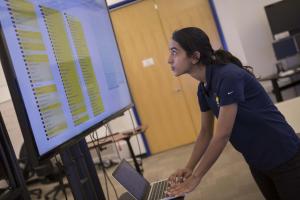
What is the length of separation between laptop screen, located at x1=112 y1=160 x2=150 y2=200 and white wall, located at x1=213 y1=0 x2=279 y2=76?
442cm

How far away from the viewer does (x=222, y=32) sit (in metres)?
5.59

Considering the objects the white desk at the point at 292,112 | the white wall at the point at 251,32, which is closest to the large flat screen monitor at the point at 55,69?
the white desk at the point at 292,112

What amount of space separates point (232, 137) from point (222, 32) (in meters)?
4.27

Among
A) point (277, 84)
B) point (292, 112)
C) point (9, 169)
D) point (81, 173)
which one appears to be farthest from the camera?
point (277, 84)

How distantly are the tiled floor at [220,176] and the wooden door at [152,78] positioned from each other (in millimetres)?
400

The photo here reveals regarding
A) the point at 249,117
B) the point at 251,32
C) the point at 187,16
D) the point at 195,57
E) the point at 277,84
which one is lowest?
the point at 277,84

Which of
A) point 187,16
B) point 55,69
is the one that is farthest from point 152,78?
point 55,69

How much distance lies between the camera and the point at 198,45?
1.52m

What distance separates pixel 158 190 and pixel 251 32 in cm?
460

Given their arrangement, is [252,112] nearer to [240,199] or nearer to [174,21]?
[240,199]

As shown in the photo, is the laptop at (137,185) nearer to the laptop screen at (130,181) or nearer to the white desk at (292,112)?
the laptop screen at (130,181)

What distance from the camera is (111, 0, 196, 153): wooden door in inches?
227

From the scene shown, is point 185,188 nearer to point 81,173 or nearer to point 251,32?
point 81,173

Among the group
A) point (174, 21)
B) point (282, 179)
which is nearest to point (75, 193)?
point (282, 179)
